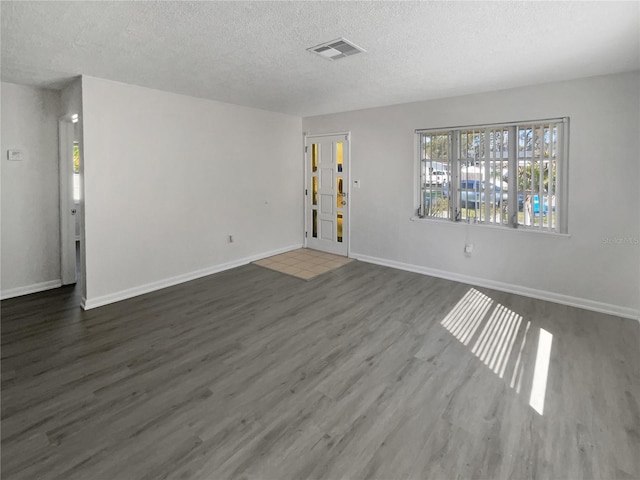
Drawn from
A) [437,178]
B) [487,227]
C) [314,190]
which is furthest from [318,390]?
[314,190]

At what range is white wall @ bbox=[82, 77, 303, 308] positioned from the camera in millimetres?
3965

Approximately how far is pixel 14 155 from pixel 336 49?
12.6 feet

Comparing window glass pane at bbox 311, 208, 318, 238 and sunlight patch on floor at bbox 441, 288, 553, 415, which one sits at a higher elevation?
window glass pane at bbox 311, 208, 318, 238

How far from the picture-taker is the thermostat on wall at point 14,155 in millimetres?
4090

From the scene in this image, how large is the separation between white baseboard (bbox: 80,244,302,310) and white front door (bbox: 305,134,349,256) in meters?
0.93

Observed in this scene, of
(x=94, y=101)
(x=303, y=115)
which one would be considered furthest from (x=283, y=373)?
(x=303, y=115)

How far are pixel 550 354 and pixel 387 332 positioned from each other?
4.34 ft

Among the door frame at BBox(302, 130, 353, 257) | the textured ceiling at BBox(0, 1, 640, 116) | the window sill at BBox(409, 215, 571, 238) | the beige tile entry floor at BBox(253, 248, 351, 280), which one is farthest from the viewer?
the door frame at BBox(302, 130, 353, 257)

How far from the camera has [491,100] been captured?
171 inches

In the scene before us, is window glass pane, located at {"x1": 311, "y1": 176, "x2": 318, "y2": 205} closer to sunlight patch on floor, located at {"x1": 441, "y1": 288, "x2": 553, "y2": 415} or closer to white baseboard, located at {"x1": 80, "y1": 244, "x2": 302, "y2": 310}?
white baseboard, located at {"x1": 80, "y1": 244, "x2": 302, "y2": 310}

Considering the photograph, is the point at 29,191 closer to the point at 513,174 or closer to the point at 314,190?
the point at 314,190

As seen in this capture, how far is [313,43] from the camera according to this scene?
2799mm

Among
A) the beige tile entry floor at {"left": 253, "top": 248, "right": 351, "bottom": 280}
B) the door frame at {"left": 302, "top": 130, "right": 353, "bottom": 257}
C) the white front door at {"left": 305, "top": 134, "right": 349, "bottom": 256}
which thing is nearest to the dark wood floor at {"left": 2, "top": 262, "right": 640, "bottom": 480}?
the beige tile entry floor at {"left": 253, "top": 248, "right": 351, "bottom": 280}

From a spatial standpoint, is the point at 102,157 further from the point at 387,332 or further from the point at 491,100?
the point at 491,100
